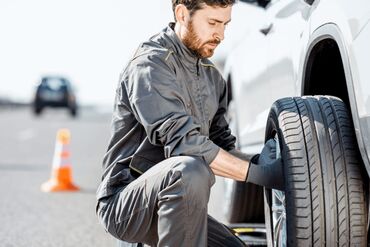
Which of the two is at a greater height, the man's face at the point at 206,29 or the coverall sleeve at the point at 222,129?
the man's face at the point at 206,29

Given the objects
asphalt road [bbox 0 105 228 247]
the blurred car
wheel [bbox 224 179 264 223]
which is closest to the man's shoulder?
wheel [bbox 224 179 264 223]

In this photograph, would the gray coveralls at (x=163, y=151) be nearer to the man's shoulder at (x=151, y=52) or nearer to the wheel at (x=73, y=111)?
the man's shoulder at (x=151, y=52)

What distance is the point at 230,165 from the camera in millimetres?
3082

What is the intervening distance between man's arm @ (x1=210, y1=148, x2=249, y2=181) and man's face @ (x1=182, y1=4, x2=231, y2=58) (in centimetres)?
47

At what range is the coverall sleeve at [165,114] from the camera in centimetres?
299

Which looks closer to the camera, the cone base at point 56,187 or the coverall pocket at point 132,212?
the coverall pocket at point 132,212

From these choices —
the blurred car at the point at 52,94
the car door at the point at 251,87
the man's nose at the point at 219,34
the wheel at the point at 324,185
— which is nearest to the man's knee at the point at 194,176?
the wheel at the point at 324,185

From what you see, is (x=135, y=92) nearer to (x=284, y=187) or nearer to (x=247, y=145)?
(x=284, y=187)

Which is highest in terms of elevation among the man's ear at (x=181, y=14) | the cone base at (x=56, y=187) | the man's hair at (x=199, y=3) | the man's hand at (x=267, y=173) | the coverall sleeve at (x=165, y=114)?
the man's hair at (x=199, y=3)

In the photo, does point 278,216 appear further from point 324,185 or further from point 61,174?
point 61,174

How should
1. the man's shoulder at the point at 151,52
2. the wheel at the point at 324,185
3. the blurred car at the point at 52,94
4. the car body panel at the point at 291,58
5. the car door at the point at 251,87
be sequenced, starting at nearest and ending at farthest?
the car body panel at the point at 291,58, the wheel at the point at 324,185, the man's shoulder at the point at 151,52, the car door at the point at 251,87, the blurred car at the point at 52,94

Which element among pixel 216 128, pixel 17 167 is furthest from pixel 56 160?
pixel 216 128

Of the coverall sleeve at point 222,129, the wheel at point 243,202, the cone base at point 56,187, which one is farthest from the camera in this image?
the cone base at point 56,187

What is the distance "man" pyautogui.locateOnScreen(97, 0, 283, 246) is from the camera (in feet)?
9.70
